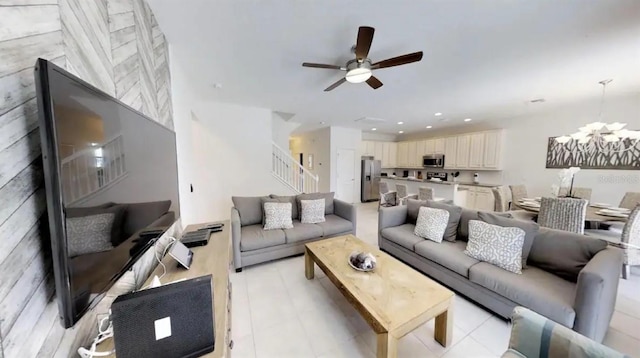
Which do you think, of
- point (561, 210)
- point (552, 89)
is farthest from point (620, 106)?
point (561, 210)

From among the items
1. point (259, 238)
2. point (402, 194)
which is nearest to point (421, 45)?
point (259, 238)

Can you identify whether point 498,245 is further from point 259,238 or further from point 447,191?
point 447,191

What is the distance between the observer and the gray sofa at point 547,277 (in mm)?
1413

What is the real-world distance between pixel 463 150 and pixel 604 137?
2.96 meters

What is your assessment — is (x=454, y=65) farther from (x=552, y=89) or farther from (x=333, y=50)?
(x=552, y=89)

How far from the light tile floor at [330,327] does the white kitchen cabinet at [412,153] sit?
5267 millimetres

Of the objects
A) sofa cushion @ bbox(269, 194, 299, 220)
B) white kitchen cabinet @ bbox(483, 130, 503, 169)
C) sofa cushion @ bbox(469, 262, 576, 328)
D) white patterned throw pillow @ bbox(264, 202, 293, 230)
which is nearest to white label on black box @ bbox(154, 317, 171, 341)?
white patterned throw pillow @ bbox(264, 202, 293, 230)

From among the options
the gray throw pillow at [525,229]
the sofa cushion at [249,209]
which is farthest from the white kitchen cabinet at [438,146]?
the sofa cushion at [249,209]

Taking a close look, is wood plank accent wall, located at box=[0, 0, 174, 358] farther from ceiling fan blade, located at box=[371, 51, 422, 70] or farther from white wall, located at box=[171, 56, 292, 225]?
white wall, located at box=[171, 56, 292, 225]

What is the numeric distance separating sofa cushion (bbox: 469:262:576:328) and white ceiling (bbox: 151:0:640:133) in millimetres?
2127

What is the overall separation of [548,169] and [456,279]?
461 cm

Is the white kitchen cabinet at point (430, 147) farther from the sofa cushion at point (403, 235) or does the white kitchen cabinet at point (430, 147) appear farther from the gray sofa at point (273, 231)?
the gray sofa at point (273, 231)

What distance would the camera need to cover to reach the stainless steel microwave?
6.62m

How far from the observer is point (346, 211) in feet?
11.4
